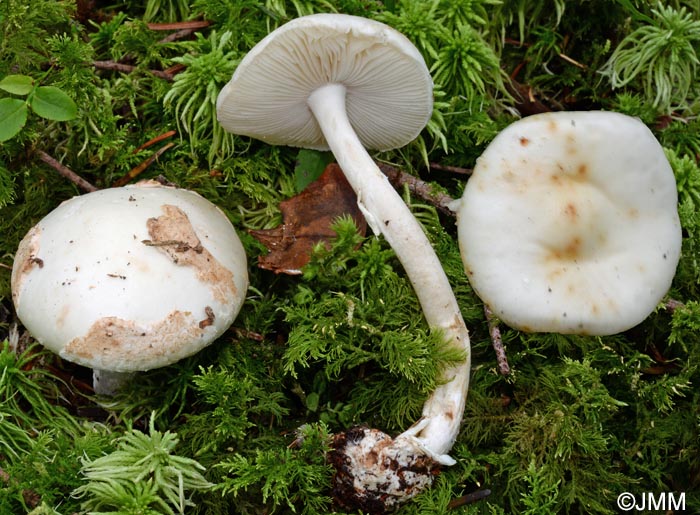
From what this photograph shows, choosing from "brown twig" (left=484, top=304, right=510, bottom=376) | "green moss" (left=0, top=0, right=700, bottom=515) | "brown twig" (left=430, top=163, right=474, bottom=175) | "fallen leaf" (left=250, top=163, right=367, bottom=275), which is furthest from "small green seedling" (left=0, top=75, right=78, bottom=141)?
"brown twig" (left=484, top=304, right=510, bottom=376)

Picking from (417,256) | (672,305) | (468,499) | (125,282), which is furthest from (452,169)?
(125,282)

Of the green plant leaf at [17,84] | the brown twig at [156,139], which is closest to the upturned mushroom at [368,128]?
the brown twig at [156,139]

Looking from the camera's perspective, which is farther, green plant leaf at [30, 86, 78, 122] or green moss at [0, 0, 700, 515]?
green plant leaf at [30, 86, 78, 122]

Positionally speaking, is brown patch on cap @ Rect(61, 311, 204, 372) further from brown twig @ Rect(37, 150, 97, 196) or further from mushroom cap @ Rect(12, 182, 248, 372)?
brown twig @ Rect(37, 150, 97, 196)

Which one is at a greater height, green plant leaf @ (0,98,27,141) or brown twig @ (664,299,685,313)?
green plant leaf @ (0,98,27,141)

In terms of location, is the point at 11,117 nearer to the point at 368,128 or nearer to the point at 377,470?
the point at 368,128

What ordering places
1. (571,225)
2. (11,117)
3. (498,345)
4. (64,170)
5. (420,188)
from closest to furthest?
(571,225), (11,117), (498,345), (64,170), (420,188)
